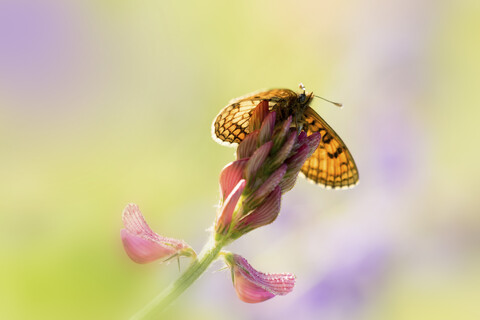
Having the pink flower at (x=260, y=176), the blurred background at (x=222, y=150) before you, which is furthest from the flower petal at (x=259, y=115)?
the blurred background at (x=222, y=150)

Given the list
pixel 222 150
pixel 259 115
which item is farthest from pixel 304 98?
pixel 222 150

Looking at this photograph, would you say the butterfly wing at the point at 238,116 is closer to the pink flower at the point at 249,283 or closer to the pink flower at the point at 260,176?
the pink flower at the point at 260,176

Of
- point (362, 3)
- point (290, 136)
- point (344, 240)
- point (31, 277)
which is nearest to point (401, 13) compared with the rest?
point (362, 3)

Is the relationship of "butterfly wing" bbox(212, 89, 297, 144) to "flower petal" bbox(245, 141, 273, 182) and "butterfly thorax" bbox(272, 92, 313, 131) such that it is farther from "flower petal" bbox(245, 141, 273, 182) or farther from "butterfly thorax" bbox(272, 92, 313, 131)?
"flower petal" bbox(245, 141, 273, 182)

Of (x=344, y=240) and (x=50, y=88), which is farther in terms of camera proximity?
(x=50, y=88)

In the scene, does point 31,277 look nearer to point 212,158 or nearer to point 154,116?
point 212,158

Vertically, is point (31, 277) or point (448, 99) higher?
point (448, 99)

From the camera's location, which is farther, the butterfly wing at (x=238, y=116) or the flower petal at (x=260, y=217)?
the butterfly wing at (x=238, y=116)
